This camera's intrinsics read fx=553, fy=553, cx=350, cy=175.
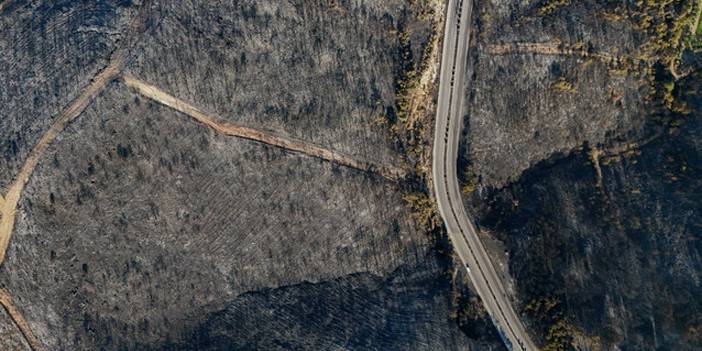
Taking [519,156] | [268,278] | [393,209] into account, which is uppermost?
[519,156]

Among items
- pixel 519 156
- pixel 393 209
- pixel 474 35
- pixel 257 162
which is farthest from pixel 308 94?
pixel 519 156

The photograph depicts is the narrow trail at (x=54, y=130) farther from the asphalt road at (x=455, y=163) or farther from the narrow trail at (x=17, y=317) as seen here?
the asphalt road at (x=455, y=163)

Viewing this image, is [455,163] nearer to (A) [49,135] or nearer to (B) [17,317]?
(A) [49,135]

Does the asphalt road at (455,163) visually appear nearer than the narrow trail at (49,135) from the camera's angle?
No

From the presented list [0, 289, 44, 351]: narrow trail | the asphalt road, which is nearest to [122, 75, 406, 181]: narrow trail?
the asphalt road

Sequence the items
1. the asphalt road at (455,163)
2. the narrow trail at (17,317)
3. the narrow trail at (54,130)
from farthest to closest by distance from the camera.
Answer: the asphalt road at (455,163) < the narrow trail at (17,317) < the narrow trail at (54,130)

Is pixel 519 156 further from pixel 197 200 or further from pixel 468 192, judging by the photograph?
pixel 197 200

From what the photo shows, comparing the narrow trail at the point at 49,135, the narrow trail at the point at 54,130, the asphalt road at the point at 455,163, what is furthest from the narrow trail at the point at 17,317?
the asphalt road at the point at 455,163
